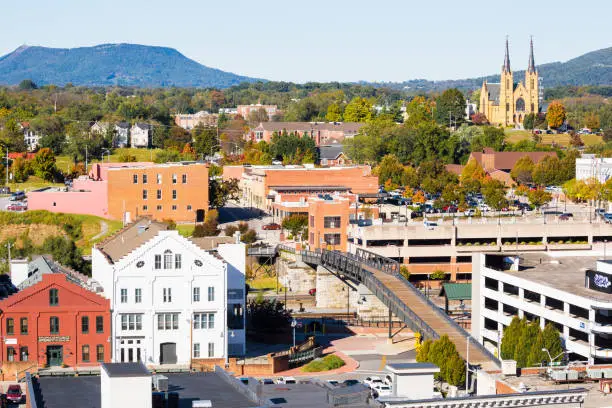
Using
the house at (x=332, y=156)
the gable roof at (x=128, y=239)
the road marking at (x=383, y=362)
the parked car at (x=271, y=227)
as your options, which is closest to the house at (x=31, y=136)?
the house at (x=332, y=156)

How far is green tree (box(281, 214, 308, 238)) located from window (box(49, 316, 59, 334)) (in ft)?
149

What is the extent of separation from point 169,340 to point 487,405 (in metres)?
28.9

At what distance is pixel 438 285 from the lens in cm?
9219

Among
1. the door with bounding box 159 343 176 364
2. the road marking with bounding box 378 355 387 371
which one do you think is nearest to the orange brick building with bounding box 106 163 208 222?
the road marking with bounding box 378 355 387 371

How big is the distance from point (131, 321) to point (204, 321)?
341 cm

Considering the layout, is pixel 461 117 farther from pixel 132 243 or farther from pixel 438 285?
pixel 132 243

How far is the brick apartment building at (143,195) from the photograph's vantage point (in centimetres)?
11000

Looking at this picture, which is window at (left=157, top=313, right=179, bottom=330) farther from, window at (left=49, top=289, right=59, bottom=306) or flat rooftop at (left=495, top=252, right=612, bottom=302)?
flat rooftop at (left=495, top=252, right=612, bottom=302)

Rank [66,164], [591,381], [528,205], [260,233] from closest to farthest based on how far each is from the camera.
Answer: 1. [591,381]
2. [260,233]
3. [528,205]
4. [66,164]

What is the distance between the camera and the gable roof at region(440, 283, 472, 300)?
8269 cm

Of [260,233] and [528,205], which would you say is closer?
[260,233]

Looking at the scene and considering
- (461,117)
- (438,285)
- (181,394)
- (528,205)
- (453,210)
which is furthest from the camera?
(461,117)

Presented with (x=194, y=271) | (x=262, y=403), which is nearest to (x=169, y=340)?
(x=194, y=271)

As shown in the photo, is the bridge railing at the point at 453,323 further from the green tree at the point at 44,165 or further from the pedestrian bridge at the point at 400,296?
the green tree at the point at 44,165
